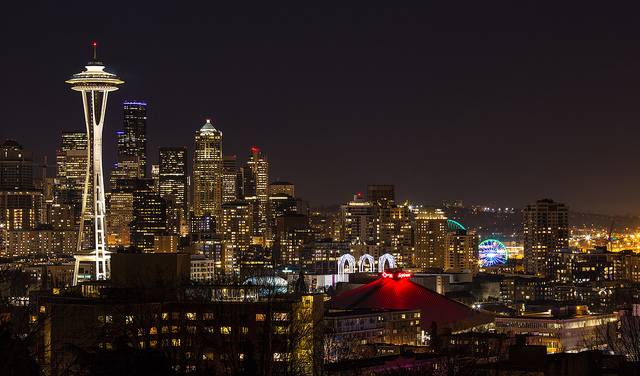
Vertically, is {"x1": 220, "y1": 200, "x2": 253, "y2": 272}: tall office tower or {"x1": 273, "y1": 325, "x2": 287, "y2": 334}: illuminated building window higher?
{"x1": 220, "y1": 200, "x2": 253, "y2": 272}: tall office tower

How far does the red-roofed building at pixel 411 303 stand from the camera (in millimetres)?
87062

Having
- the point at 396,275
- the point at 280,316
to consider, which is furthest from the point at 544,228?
the point at 280,316

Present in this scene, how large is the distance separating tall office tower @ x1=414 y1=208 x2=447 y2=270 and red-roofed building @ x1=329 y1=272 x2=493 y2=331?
7056 cm

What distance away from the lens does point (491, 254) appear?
177m

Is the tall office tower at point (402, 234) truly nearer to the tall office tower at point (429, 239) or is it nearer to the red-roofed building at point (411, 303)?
the tall office tower at point (429, 239)

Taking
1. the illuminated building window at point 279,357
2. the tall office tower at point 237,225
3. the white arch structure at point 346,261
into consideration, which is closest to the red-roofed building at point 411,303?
the white arch structure at point 346,261

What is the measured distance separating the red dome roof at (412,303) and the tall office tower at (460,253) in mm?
72299

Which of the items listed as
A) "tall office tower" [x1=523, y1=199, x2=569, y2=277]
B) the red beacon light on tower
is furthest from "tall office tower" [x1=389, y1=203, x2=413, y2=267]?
the red beacon light on tower

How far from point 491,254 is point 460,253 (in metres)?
6.86

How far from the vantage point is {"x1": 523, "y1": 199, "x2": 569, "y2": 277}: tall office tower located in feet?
582

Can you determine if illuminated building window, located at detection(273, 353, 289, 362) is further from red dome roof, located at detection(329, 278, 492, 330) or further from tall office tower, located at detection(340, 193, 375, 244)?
tall office tower, located at detection(340, 193, 375, 244)

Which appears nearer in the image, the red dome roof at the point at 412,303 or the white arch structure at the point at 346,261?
the red dome roof at the point at 412,303

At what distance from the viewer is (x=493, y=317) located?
91.3 meters

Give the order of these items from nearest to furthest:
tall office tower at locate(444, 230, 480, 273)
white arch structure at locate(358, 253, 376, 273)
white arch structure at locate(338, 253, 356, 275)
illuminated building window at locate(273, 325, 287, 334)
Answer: illuminated building window at locate(273, 325, 287, 334), white arch structure at locate(338, 253, 356, 275), white arch structure at locate(358, 253, 376, 273), tall office tower at locate(444, 230, 480, 273)
